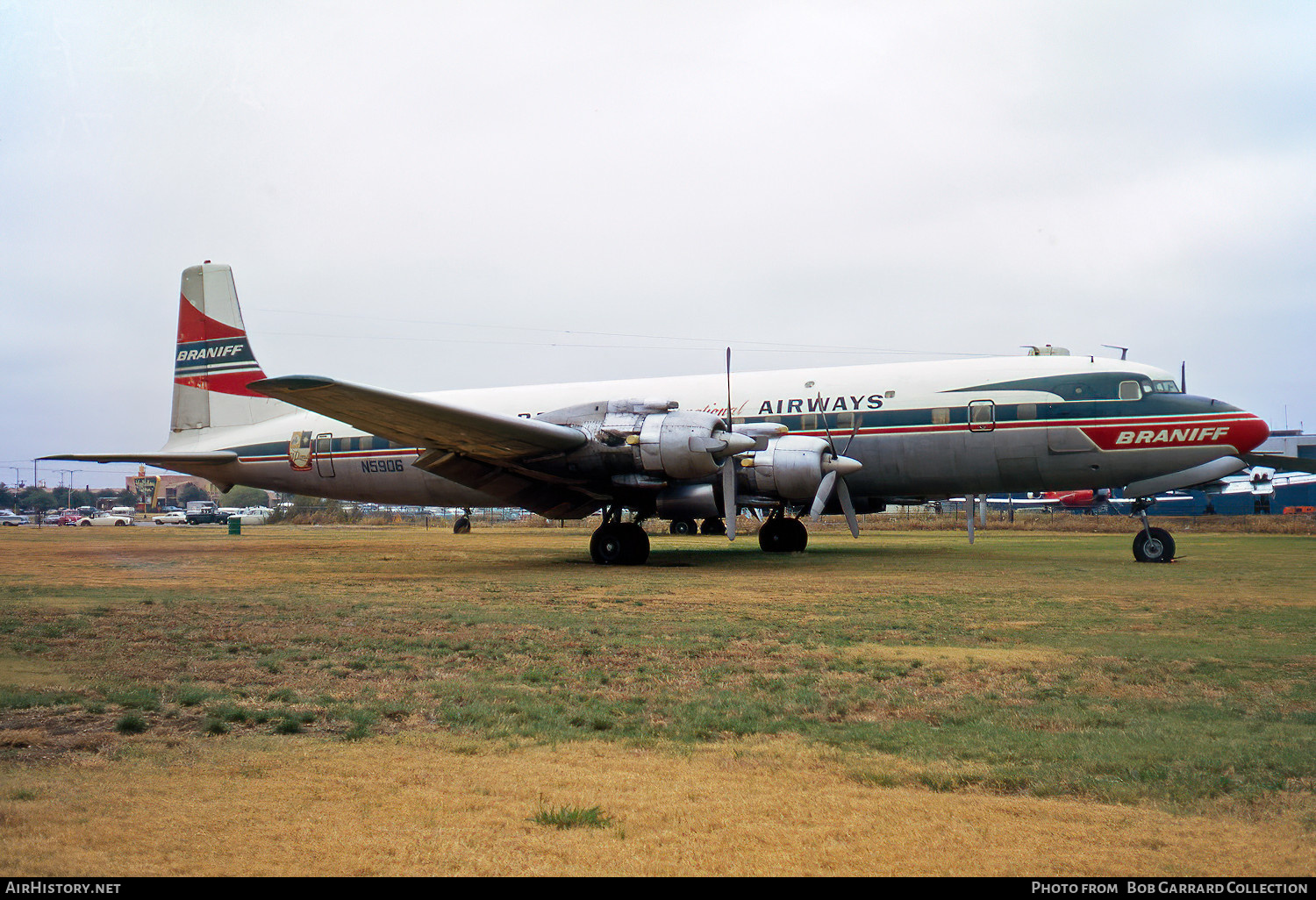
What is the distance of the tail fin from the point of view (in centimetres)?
2405

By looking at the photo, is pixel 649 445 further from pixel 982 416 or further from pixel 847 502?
pixel 982 416

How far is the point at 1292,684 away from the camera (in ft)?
19.6

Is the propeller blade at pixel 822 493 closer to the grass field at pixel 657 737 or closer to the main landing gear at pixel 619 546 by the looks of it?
the main landing gear at pixel 619 546

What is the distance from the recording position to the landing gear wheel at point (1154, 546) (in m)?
17.5

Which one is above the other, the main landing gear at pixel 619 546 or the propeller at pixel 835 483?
the propeller at pixel 835 483

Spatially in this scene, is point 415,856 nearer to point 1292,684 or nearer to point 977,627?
point 1292,684

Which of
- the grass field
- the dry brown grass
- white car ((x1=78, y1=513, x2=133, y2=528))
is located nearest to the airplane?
the grass field

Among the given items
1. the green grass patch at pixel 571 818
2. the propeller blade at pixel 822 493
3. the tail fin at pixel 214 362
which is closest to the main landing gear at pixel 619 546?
the propeller blade at pixel 822 493

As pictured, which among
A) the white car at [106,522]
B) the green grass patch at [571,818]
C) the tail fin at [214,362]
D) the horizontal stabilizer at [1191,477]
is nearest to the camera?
the green grass patch at [571,818]

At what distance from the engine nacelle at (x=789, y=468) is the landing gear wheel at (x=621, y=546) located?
2361 mm

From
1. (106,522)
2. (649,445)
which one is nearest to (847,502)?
(649,445)

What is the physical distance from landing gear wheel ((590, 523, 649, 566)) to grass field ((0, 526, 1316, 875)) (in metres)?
6.91

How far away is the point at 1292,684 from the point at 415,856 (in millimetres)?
5673
